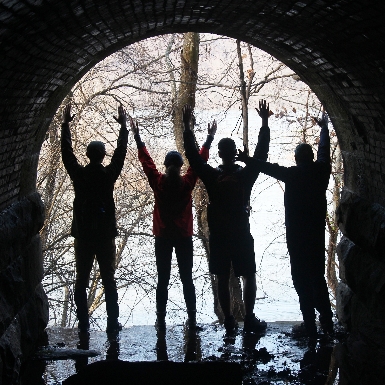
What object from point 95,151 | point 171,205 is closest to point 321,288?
point 171,205

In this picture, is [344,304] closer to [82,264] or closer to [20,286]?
[82,264]

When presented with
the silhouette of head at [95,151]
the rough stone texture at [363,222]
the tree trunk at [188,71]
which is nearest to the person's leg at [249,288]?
the rough stone texture at [363,222]

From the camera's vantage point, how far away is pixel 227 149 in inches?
255

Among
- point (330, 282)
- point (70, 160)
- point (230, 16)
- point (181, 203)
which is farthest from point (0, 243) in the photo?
point (330, 282)

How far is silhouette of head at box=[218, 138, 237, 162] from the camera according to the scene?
6453 millimetres

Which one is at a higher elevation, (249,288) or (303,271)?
(303,271)

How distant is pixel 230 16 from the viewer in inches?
243

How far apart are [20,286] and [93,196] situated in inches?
49.1

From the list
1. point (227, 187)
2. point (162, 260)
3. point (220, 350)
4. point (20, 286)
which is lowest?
point (220, 350)

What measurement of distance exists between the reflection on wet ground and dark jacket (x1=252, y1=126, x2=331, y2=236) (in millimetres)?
1266

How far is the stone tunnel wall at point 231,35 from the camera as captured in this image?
4457mm

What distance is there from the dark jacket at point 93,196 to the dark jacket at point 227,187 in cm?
86

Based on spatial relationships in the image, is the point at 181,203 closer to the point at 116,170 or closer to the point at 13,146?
the point at 116,170

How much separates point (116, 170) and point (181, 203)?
0.79m
